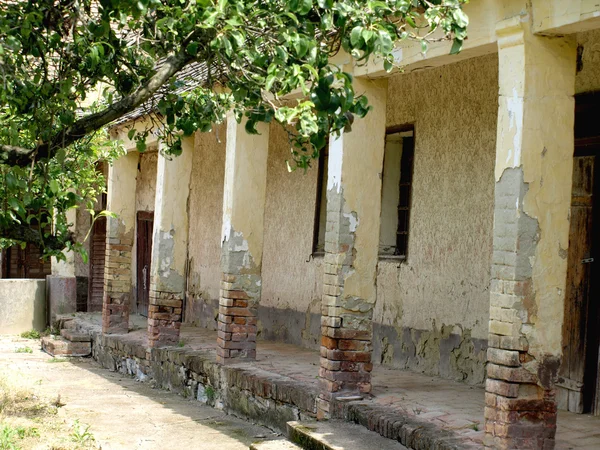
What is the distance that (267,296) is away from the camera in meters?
12.7

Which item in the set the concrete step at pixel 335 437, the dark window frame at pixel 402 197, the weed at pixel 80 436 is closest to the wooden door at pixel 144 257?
the dark window frame at pixel 402 197

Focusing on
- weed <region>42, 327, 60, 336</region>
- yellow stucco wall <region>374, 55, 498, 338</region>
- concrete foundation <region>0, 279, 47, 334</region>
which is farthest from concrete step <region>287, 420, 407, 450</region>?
concrete foundation <region>0, 279, 47, 334</region>

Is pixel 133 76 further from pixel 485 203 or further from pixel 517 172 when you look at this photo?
pixel 485 203

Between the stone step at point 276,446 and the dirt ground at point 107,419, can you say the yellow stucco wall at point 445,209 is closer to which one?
the dirt ground at point 107,419

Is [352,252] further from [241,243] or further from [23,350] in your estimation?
[23,350]

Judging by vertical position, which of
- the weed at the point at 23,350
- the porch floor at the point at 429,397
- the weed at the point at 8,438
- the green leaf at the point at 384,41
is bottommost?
the weed at the point at 23,350

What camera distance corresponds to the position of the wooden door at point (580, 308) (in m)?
7.35

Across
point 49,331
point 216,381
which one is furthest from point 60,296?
point 216,381

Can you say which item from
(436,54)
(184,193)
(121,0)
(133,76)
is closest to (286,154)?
(184,193)

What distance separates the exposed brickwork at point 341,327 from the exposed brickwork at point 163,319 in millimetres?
4319

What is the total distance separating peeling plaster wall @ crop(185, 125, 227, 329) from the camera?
14353mm

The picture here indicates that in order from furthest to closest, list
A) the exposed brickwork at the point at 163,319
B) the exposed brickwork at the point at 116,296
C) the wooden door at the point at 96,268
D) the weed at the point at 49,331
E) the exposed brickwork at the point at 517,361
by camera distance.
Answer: the wooden door at the point at 96,268, the weed at the point at 49,331, the exposed brickwork at the point at 116,296, the exposed brickwork at the point at 163,319, the exposed brickwork at the point at 517,361

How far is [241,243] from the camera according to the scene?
400 inches

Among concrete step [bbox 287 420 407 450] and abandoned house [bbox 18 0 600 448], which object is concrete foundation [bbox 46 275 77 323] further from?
concrete step [bbox 287 420 407 450]
